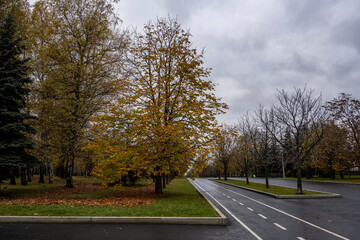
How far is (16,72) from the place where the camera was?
13.9 metres

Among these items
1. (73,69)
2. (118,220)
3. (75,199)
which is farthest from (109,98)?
(118,220)

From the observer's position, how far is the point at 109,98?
55.1 feet

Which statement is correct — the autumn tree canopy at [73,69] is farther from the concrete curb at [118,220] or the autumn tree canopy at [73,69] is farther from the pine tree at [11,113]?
the concrete curb at [118,220]

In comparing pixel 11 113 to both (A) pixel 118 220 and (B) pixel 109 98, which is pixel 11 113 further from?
(A) pixel 118 220

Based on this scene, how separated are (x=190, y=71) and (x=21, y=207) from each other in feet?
36.9

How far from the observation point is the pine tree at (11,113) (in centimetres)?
1258

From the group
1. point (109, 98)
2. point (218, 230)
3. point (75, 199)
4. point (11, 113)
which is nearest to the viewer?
point (218, 230)

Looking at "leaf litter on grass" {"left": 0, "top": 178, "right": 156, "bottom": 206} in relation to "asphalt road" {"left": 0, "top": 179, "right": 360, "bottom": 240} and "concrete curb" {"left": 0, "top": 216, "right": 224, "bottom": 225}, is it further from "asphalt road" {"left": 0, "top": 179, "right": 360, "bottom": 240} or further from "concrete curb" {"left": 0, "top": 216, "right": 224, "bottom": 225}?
"asphalt road" {"left": 0, "top": 179, "right": 360, "bottom": 240}

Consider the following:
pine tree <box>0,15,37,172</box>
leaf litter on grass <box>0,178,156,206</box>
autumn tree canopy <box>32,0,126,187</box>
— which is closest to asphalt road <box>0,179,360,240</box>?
leaf litter on grass <box>0,178,156,206</box>

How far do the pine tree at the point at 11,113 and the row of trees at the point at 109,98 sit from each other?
0.35ft

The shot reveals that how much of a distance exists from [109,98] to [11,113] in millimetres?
5824

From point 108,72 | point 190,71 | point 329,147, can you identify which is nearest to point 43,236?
point 190,71

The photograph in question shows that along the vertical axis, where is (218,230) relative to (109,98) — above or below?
below

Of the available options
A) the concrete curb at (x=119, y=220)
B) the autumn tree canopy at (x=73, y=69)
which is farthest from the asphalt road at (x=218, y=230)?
the autumn tree canopy at (x=73, y=69)
